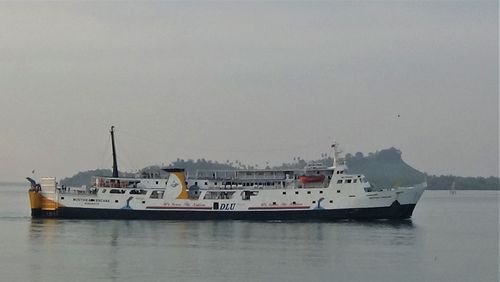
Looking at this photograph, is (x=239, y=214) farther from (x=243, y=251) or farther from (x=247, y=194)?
(x=243, y=251)

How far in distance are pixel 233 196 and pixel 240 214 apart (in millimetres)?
1411

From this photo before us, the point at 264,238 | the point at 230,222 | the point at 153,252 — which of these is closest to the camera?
the point at 153,252

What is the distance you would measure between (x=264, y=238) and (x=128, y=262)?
12.2 m

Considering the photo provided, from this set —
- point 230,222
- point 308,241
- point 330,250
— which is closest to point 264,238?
point 308,241

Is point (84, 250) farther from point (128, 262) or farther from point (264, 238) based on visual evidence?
point (264, 238)

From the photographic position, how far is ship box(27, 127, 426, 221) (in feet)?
192

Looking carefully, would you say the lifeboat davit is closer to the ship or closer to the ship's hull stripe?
the ship

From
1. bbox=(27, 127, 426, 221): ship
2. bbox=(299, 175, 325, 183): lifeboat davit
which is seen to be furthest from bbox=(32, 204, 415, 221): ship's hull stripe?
bbox=(299, 175, 325, 183): lifeboat davit

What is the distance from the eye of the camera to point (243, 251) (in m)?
43.2

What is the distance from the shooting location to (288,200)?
5906 centimetres

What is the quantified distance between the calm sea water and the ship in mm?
1084

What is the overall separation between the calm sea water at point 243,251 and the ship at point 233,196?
1084 mm

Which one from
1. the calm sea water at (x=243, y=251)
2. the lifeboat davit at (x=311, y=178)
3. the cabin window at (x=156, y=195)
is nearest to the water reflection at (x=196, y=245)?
the calm sea water at (x=243, y=251)

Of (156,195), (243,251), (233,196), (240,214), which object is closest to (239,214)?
(240,214)
